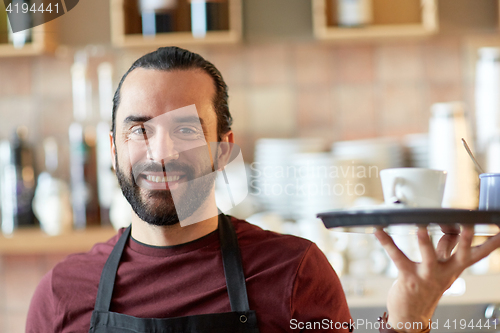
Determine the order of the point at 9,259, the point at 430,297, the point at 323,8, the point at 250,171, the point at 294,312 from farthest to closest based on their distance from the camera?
the point at 9,259
the point at 250,171
the point at 323,8
the point at 294,312
the point at 430,297

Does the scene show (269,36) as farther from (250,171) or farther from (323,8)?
(250,171)

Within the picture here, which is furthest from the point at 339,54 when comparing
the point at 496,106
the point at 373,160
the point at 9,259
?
the point at 9,259

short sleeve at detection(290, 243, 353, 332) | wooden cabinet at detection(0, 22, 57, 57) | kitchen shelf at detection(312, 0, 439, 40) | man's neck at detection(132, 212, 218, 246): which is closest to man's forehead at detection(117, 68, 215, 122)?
man's neck at detection(132, 212, 218, 246)

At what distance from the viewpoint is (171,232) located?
88 centimetres

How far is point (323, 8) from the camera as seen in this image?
150 centimetres

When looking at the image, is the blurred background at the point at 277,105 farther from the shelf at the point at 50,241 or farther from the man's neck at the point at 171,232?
the man's neck at the point at 171,232

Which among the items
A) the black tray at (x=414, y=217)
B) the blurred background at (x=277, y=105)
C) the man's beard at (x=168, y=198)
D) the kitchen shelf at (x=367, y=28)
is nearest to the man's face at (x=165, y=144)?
the man's beard at (x=168, y=198)

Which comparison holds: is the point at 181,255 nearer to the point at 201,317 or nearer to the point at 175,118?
the point at 201,317

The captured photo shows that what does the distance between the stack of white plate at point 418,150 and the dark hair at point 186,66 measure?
0.82 metres

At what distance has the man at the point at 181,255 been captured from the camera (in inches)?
32.1

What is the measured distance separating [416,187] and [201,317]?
41 centimetres

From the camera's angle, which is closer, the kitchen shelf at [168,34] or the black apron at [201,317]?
the black apron at [201,317]

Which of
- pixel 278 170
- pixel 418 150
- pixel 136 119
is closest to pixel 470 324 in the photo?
pixel 418 150

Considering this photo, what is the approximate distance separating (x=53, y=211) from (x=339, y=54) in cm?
110
